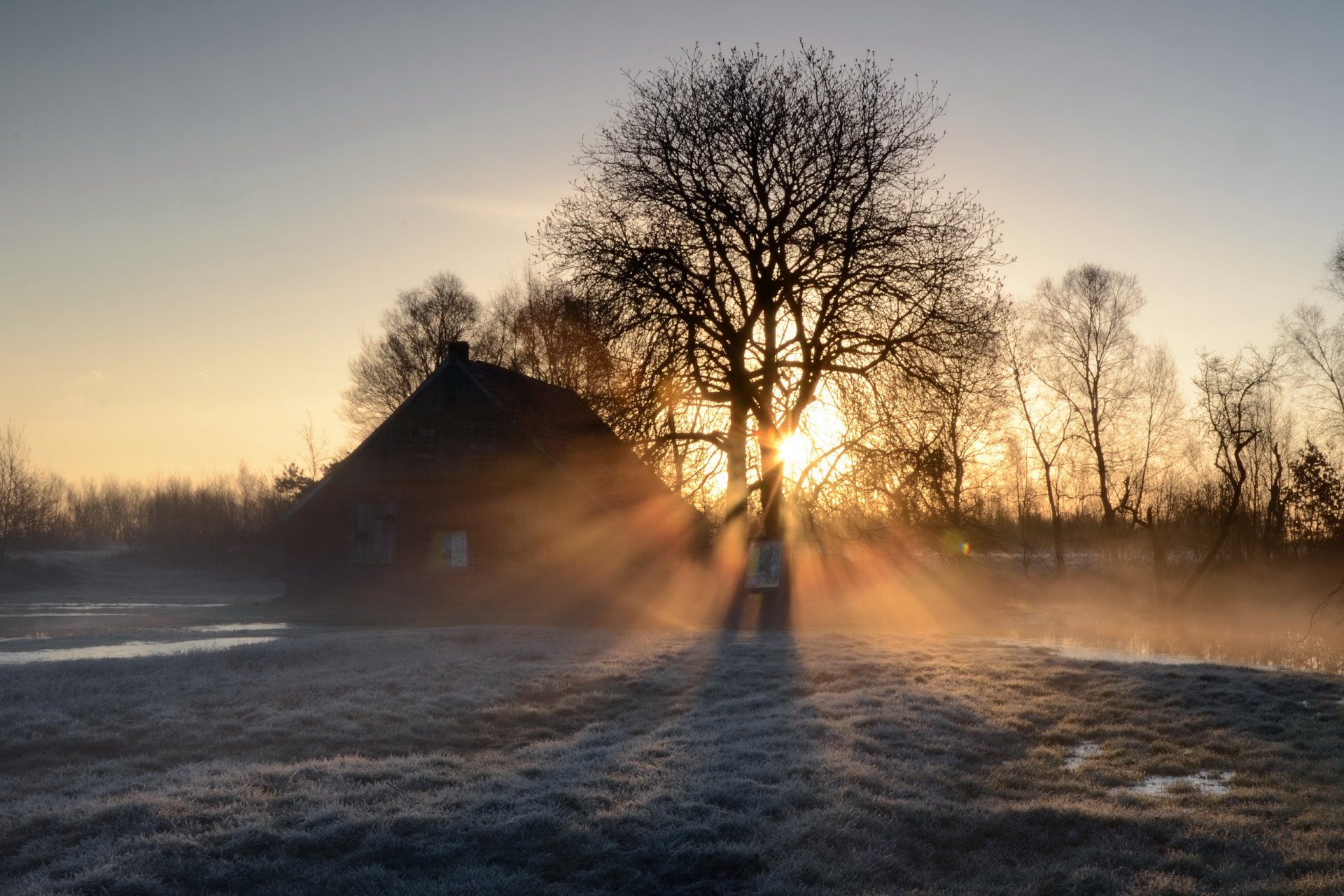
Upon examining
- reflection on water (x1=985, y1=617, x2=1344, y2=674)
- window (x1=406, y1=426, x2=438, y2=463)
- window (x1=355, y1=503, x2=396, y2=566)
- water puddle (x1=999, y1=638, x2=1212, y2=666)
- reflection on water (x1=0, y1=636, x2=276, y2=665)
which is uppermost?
window (x1=406, y1=426, x2=438, y2=463)

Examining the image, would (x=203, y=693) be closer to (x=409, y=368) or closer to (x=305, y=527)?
(x=305, y=527)

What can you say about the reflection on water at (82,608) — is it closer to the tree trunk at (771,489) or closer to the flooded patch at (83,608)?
the flooded patch at (83,608)

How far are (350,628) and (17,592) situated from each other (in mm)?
26417

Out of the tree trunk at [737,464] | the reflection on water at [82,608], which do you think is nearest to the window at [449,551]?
the reflection on water at [82,608]

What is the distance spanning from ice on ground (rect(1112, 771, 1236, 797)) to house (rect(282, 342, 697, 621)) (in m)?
21.3

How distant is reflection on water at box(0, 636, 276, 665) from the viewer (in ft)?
58.1

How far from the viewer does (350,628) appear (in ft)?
79.8

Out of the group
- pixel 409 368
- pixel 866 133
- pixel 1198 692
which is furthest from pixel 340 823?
pixel 409 368

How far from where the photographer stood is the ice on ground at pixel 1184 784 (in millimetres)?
8953

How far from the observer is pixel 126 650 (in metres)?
19.4

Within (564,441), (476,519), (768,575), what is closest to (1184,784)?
(768,575)

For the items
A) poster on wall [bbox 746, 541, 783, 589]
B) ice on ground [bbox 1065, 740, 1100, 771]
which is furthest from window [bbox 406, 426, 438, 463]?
ice on ground [bbox 1065, 740, 1100, 771]

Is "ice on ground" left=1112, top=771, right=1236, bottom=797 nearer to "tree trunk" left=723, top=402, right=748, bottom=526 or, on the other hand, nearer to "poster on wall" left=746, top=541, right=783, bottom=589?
"poster on wall" left=746, top=541, right=783, bottom=589

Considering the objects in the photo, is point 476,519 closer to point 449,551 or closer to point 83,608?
point 449,551
